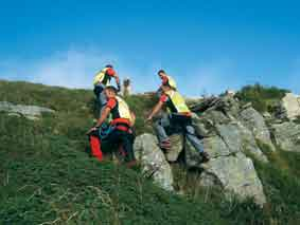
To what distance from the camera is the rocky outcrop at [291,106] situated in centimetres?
1861

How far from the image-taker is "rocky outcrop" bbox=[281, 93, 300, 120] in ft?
61.1

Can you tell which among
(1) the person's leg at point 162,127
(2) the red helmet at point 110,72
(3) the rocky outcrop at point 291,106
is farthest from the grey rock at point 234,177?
(3) the rocky outcrop at point 291,106

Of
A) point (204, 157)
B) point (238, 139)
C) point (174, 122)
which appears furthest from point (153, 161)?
point (238, 139)

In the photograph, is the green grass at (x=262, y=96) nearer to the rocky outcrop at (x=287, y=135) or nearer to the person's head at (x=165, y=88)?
the rocky outcrop at (x=287, y=135)

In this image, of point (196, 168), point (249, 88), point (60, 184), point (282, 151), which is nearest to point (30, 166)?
point (60, 184)

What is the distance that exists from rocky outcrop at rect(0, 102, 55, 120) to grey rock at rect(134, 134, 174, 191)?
144 inches

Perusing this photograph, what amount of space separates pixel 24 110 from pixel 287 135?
8749mm

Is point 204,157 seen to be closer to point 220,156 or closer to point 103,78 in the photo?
point 220,156

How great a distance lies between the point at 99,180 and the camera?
923 centimetres

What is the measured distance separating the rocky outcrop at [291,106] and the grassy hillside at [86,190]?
390 cm

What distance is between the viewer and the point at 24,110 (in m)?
14.5

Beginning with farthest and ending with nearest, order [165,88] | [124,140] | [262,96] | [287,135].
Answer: [262,96]
[287,135]
[165,88]
[124,140]

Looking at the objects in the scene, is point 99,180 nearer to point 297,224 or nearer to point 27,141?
point 27,141

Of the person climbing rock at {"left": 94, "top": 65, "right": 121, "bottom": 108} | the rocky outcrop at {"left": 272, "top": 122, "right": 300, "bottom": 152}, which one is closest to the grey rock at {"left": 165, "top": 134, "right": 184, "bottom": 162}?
the person climbing rock at {"left": 94, "top": 65, "right": 121, "bottom": 108}
